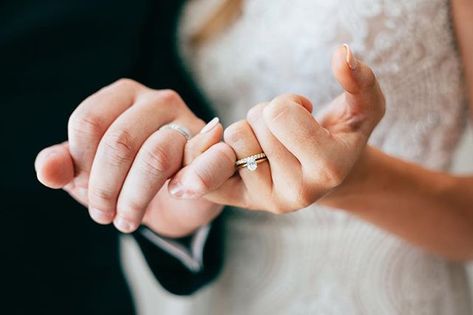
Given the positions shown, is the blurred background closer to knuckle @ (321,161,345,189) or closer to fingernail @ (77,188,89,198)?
fingernail @ (77,188,89,198)

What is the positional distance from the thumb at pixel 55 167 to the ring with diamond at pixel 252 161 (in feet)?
0.46

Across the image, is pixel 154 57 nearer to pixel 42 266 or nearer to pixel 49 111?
pixel 49 111

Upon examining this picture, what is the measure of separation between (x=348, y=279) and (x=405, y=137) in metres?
0.19

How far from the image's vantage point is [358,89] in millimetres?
391

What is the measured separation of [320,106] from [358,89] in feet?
0.81

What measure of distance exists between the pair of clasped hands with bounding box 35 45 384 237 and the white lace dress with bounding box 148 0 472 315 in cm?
19

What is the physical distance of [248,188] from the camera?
1.37 ft

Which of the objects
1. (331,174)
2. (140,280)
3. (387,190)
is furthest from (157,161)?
(140,280)

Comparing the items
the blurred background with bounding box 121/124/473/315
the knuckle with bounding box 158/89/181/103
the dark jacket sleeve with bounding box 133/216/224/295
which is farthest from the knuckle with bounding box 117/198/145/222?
the blurred background with bounding box 121/124/473/315

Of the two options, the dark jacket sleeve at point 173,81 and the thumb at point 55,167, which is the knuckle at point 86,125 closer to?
the thumb at point 55,167

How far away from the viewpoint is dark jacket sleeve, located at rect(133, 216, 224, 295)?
648 mm

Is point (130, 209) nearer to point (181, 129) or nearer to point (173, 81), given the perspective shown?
point (181, 129)

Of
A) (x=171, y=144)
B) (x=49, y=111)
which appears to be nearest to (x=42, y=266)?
(x=49, y=111)

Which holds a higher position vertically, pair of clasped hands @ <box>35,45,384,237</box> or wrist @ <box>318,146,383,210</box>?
pair of clasped hands @ <box>35,45,384,237</box>
